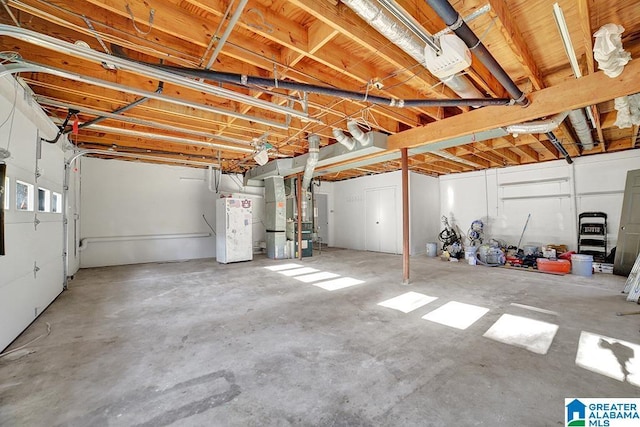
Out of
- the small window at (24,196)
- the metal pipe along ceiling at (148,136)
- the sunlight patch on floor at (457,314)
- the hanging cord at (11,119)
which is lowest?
the sunlight patch on floor at (457,314)

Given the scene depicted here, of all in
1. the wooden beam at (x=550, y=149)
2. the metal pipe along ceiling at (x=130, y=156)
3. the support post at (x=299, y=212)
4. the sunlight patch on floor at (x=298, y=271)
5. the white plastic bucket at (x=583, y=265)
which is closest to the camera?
the metal pipe along ceiling at (x=130, y=156)

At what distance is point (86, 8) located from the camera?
2.01 m

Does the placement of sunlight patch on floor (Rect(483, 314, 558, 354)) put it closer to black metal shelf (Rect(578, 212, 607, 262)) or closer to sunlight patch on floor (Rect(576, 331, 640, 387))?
sunlight patch on floor (Rect(576, 331, 640, 387))

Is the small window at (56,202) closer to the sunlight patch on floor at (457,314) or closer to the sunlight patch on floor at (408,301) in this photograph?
the sunlight patch on floor at (408,301)

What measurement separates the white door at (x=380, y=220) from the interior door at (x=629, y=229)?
4691mm

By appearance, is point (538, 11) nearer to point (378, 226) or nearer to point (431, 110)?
point (431, 110)

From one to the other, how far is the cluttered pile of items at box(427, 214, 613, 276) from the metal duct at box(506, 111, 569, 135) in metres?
3.35

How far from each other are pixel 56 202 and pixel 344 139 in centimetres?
441

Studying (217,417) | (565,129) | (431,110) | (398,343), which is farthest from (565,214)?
(217,417)

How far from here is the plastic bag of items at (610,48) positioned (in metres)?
1.91

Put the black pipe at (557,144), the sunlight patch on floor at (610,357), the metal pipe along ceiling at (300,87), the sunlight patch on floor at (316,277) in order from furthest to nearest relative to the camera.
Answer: the sunlight patch on floor at (316,277), the black pipe at (557,144), the metal pipe along ceiling at (300,87), the sunlight patch on floor at (610,357)

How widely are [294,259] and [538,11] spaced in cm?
629

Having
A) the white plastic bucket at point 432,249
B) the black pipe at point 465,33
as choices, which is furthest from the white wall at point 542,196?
the black pipe at point 465,33

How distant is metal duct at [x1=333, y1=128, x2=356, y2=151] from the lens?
167 inches
